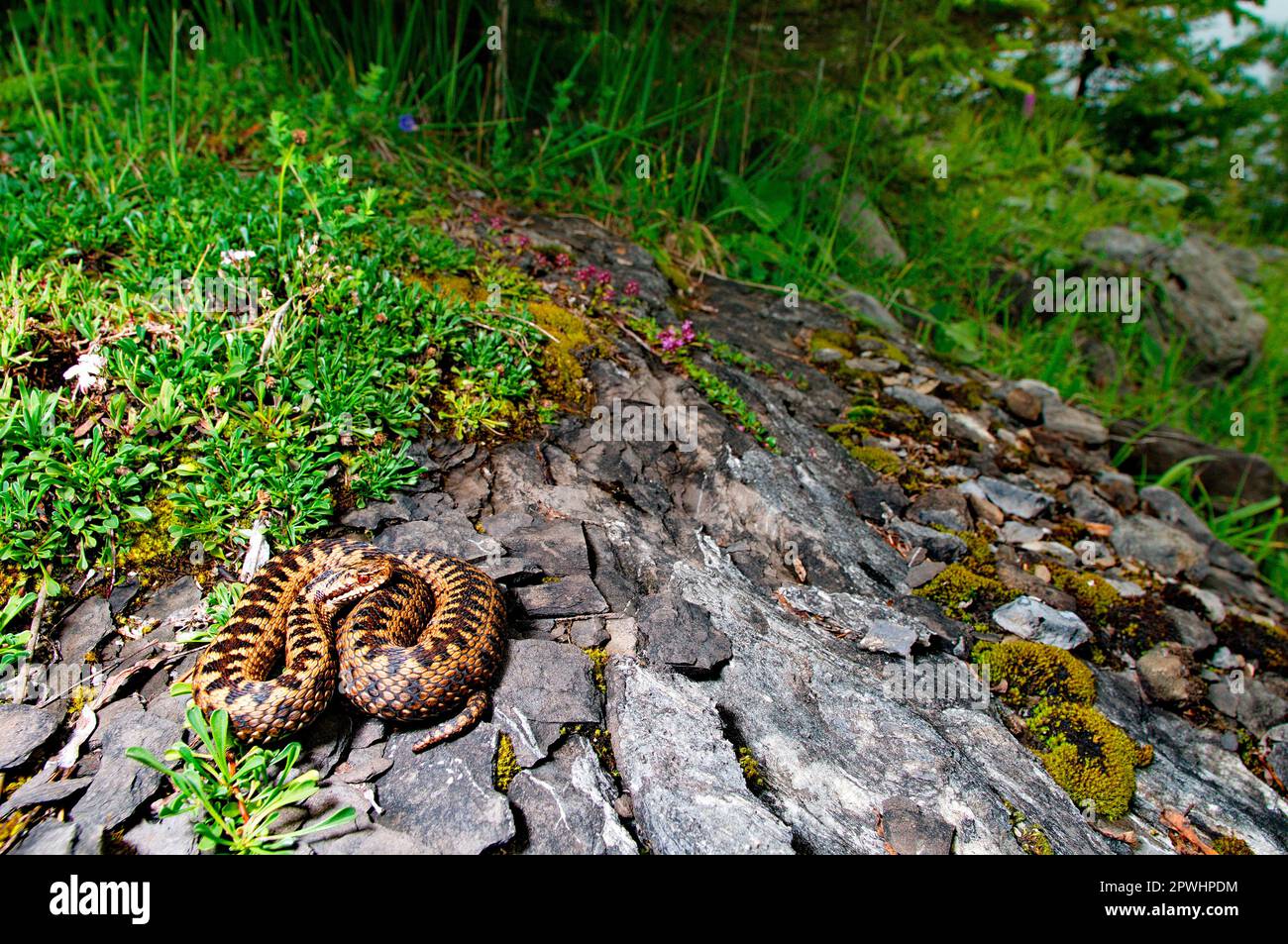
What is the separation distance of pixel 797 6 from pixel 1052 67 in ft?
26.8

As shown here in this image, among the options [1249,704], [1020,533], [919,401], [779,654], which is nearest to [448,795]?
[779,654]

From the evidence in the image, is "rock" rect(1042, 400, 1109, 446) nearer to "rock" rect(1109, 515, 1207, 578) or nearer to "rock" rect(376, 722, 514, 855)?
"rock" rect(1109, 515, 1207, 578)

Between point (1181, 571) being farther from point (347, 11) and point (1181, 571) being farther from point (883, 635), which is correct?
point (347, 11)

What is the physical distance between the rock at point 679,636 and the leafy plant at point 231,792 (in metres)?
1.59

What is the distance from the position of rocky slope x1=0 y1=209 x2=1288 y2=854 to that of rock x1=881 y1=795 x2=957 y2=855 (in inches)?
0.5

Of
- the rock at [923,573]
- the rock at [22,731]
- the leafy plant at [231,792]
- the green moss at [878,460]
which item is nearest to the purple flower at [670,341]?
the green moss at [878,460]

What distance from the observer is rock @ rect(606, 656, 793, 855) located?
9.97ft

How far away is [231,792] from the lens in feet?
9.43

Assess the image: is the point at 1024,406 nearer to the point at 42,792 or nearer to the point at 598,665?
the point at 598,665

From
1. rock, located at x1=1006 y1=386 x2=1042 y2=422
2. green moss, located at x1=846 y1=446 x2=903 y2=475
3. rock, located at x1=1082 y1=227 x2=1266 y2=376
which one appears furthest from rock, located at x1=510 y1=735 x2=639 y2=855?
rock, located at x1=1082 y1=227 x2=1266 y2=376

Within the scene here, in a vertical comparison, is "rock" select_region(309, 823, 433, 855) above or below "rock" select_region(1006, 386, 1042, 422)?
below

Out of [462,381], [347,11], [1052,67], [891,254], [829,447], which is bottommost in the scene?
[829,447]

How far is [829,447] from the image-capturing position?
20.9ft
